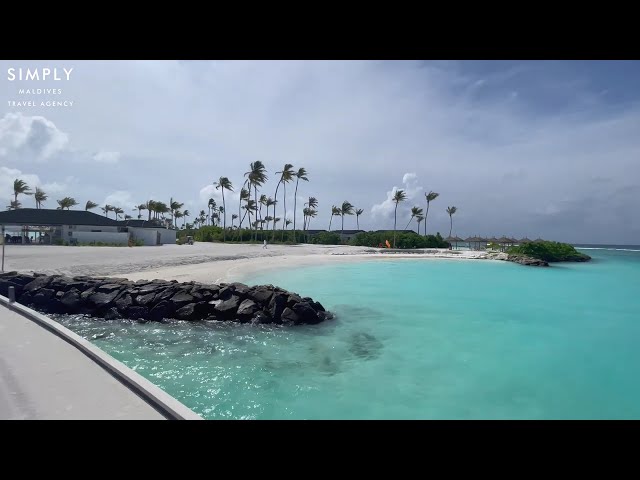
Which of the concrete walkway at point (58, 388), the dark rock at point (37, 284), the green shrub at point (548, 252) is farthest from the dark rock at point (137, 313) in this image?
the green shrub at point (548, 252)

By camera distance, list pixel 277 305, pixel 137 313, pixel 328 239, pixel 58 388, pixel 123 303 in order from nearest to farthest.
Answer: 1. pixel 58 388
2. pixel 137 313
3. pixel 277 305
4. pixel 123 303
5. pixel 328 239

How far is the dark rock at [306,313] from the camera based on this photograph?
10.9 metres

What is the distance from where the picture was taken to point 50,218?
40.4m

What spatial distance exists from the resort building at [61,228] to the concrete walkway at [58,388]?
37946 millimetres

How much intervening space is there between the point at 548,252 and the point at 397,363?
50.5 m

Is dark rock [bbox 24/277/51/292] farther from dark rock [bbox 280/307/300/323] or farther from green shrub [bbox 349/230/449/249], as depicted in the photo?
green shrub [bbox 349/230/449/249]

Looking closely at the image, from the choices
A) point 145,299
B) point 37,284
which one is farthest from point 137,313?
point 37,284

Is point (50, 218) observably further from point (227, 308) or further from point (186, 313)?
point (227, 308)

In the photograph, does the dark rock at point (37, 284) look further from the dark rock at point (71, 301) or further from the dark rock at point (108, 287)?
the dark rock at point (108, 287)

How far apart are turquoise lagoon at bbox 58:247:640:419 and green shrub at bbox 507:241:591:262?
3601 cm

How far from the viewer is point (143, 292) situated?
37.8 ft

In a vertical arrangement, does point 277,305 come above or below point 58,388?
below
